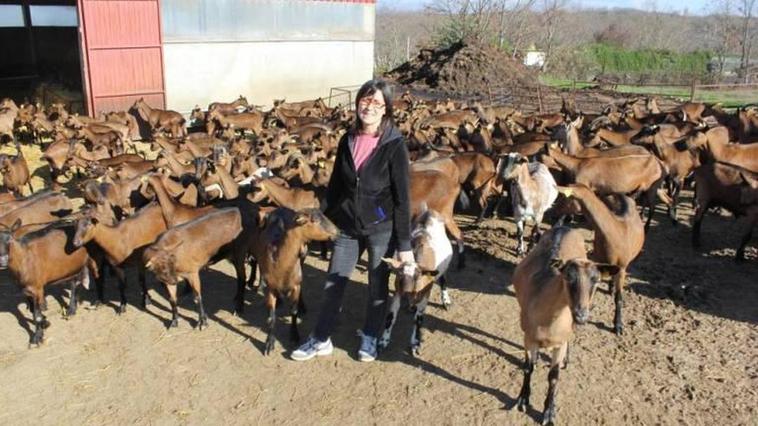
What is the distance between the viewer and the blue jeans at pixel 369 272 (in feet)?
18.8

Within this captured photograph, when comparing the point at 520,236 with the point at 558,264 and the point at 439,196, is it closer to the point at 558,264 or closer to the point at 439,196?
the point at 439,196

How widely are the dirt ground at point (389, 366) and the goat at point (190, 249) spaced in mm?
521

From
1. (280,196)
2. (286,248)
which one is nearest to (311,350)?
(286,248)

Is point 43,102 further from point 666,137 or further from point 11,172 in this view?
point 666,137

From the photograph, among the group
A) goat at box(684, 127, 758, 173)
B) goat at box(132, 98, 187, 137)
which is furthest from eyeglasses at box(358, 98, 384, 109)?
goat at box(132, 98, 187, 137)

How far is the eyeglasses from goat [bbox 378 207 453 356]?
1.37 meters

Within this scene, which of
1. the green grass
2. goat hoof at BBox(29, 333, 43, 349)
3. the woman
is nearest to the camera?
the woman

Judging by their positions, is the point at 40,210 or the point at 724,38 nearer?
the point at 40,210

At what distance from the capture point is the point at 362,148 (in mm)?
5395

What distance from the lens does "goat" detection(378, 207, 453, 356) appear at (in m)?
5.88

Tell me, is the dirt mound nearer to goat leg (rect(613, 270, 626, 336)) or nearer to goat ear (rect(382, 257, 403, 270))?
goat leg (rect(613, 270, 626, 336))

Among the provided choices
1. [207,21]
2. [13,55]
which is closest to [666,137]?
[207,21]

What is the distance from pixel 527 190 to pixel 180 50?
13217mm

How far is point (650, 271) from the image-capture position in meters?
8.66
